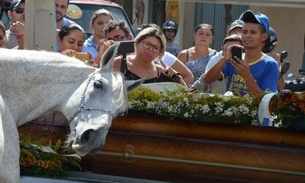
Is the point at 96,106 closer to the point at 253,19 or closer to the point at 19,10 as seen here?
the point at 253,19

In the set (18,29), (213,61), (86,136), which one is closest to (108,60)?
(86,136)

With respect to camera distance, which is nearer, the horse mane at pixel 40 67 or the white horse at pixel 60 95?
the white horse at pixel 60 95

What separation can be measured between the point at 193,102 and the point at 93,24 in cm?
296

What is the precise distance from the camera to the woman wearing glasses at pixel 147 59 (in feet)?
18.9

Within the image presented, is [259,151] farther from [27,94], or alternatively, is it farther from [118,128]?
[27,94]

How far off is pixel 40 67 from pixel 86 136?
0.49 m

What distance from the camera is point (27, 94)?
4.20 meters

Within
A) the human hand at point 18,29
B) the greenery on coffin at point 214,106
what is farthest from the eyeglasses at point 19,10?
the greenery on coffin at point 214,106

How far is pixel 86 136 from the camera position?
3.95 meters

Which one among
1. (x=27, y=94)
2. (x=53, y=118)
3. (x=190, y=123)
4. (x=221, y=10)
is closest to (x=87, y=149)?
(x=27, y=94)

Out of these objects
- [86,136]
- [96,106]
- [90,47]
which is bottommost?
[86,136]

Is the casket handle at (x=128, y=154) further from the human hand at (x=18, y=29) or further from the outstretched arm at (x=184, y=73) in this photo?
the human hand at (x=18, y=29)

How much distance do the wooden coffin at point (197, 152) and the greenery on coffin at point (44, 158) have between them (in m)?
0.13

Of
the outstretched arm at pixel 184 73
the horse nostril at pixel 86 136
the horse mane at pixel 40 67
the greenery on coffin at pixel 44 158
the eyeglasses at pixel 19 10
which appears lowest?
the greenery on coffin at pixel 44 158
